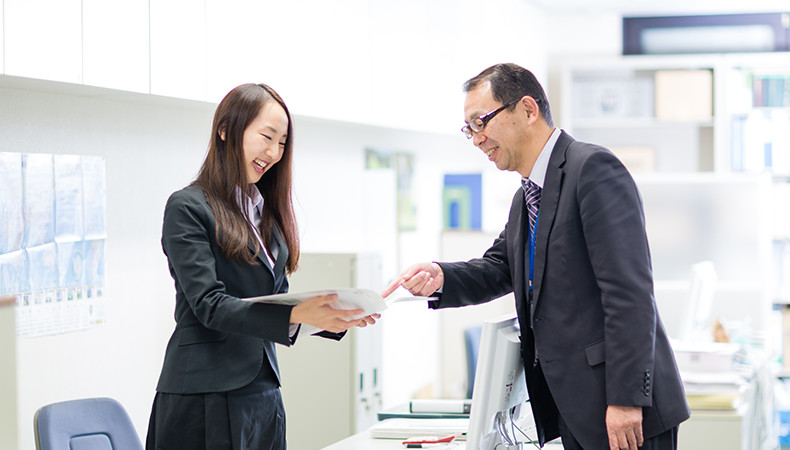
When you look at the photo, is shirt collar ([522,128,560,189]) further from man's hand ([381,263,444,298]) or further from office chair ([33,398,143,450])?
office chair ([33,398,143,450])

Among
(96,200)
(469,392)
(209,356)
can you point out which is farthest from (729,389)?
(96,200)

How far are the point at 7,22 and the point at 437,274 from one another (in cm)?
123

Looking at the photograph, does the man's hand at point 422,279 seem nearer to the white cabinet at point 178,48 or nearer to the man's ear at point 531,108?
the man's ear at point 531,108

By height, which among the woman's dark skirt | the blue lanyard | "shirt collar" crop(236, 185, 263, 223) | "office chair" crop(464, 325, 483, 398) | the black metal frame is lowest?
"office chair" crop(464, 325, 483, 398)

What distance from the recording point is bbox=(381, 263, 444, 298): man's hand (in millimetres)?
2332

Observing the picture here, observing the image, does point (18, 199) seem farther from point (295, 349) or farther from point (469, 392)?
point (469, 392)

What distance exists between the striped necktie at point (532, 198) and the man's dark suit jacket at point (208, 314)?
0.62m

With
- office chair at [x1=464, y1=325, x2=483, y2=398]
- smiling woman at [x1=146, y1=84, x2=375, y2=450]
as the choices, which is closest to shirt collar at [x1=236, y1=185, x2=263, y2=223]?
smiling woman at [x1=146, y1=84, x2=375, y2=450]

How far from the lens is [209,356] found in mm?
2000

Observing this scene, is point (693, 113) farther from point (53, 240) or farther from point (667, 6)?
point (53, 240)

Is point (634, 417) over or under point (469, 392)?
over

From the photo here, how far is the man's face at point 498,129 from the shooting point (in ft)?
7.04

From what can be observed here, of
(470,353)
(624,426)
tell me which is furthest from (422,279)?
(470,353)

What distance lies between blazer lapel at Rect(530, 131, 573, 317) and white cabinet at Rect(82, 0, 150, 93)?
4.03 feet
